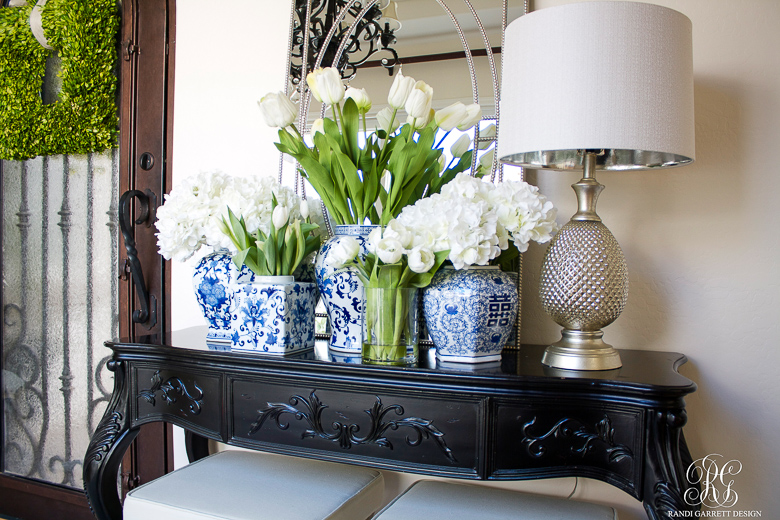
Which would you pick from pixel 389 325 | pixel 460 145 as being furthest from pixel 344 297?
pixel 460 145

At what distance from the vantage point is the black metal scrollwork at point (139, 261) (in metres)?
1.79

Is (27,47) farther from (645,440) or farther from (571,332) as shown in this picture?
(645,440)

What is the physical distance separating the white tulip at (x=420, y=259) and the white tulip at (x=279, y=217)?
1.03ft

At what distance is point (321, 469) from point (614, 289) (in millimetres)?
812

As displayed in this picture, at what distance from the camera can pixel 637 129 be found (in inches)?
38.9

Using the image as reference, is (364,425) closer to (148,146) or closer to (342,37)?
(342,37)

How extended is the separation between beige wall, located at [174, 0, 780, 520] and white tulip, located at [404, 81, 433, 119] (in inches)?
20.9

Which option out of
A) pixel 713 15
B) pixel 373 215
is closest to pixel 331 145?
pixel 373 215

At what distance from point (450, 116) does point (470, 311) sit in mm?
429

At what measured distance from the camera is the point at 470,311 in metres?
1.10

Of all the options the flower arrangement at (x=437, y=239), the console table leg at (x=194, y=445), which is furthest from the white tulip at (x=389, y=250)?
the console table leg at (x=194, y=445)

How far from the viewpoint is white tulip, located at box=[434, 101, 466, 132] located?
4.04 ft

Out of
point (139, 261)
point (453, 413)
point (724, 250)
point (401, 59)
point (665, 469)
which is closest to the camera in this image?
point (665, 469)

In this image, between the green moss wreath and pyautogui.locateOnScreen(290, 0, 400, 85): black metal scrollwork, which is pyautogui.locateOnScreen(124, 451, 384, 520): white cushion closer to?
pyautogui.locateOnScreen(290, 0, 400, 85): black metal scrollwork
